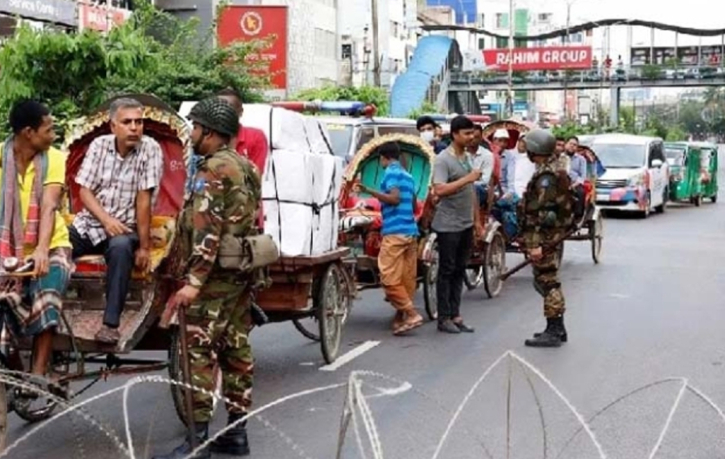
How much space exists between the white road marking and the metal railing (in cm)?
7038

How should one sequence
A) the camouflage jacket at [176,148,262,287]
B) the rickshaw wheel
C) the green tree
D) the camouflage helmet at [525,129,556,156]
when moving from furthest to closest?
the green tree, the rickshaw wheel, the camouflage helmet at [525,129,556,156], the camouflage jacket at [176,148,262,287]

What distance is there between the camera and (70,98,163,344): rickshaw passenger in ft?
23.2

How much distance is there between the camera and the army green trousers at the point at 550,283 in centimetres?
1045

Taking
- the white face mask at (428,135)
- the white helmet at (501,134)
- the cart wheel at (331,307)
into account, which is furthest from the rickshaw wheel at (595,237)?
the cart wheel at (331,307)

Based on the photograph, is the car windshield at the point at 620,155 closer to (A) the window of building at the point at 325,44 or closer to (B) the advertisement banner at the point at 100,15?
(B) the advertisement banner at the point at 100,15

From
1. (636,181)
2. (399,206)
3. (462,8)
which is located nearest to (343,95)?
(636,181)

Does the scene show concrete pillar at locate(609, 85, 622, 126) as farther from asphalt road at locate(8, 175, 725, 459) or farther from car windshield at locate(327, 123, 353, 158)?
asphalt road at locate(8, 175, 725, 459)

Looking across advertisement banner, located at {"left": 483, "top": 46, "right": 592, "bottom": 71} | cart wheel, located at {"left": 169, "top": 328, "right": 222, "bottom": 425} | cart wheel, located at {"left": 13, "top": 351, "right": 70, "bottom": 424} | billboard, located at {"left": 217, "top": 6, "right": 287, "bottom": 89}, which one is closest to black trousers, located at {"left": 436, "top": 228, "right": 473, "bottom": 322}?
cart wheel, located at {"left": 169, "top": 328, "right": 222, "bottom": 425}

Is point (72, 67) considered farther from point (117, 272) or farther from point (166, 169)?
point (117, 272)

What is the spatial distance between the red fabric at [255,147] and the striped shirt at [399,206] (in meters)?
2.38

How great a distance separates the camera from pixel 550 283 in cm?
1049

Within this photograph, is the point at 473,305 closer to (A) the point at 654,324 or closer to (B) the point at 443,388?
(A) the point at 654,324

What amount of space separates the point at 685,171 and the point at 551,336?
2678 cm

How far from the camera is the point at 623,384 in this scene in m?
8.92
